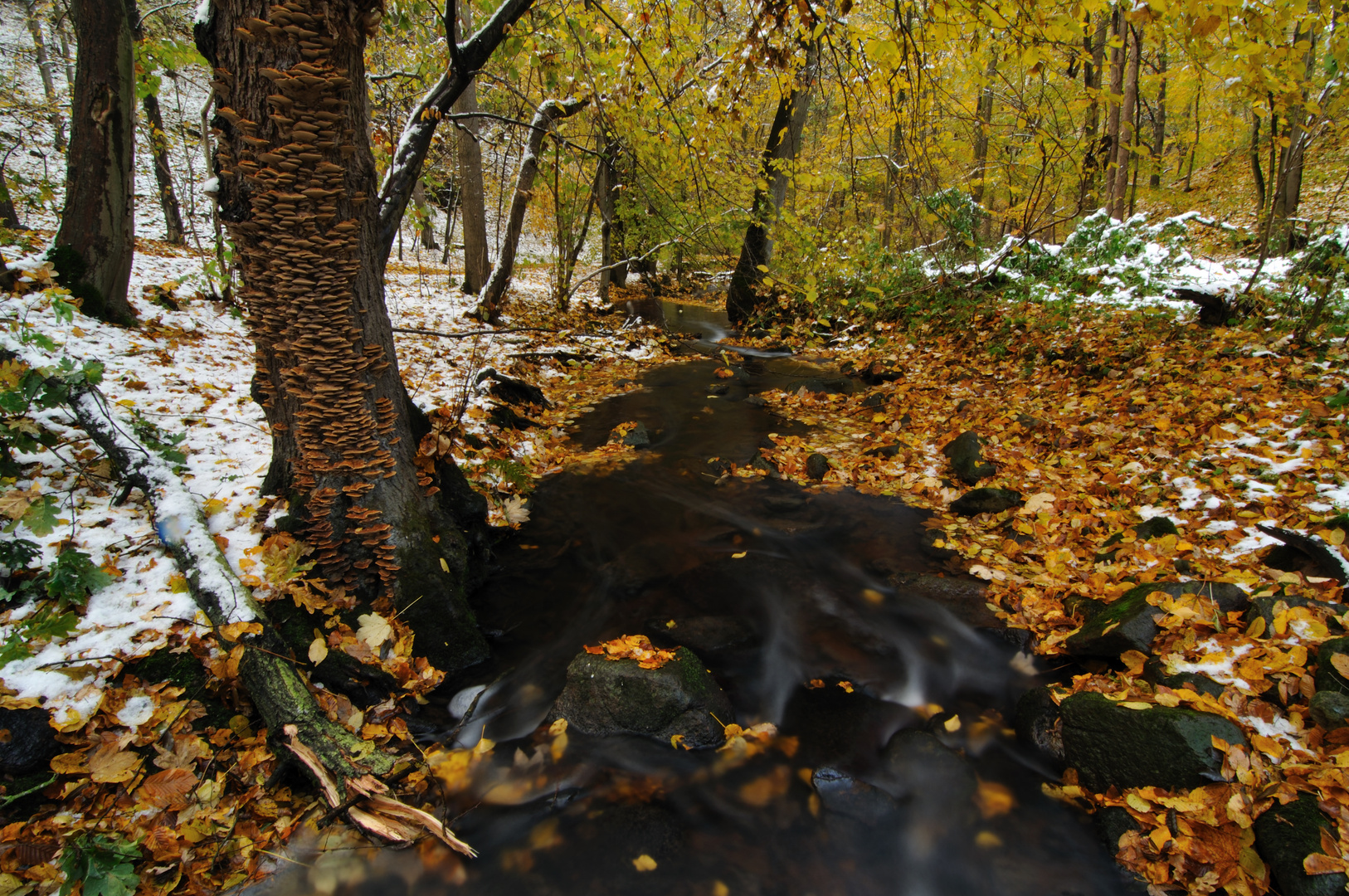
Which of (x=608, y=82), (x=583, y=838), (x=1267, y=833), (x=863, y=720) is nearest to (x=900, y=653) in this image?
(x=863, y=720)

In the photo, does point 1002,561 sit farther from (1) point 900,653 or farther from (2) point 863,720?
(2) point 863,720

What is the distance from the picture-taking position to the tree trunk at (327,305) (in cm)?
267

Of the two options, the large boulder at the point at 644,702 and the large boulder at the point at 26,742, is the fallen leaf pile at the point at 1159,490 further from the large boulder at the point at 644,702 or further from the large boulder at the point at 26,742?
the large boulder at the point at 26,742

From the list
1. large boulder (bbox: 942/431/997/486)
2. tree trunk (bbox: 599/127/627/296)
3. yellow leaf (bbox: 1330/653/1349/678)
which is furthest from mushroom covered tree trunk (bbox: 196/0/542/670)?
tree trunk (bbox: 599/127/627/296)

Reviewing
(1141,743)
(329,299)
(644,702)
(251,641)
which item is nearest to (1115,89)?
(1141,743)

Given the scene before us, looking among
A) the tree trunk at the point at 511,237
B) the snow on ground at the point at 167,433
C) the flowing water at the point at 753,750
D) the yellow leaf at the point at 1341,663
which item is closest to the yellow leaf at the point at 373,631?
the flowing water at the point at 753,750

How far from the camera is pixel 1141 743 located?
2818 mm

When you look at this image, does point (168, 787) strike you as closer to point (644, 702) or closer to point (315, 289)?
point (644, 702)

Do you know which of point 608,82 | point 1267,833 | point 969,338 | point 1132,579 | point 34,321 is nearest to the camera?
point 1267,833

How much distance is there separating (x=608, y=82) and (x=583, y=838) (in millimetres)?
5899

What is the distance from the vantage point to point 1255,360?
5.96 m

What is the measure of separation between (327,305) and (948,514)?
5462mm

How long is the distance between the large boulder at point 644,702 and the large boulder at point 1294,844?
244cm

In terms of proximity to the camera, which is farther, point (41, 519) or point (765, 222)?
point (765, 222)
